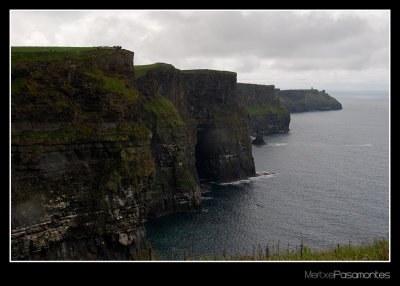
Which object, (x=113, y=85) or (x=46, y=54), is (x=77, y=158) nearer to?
(x=113, y=85)

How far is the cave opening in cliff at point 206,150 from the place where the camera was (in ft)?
396

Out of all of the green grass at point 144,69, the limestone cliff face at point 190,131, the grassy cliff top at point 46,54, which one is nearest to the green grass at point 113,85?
the grassy cliff top at point 46,54

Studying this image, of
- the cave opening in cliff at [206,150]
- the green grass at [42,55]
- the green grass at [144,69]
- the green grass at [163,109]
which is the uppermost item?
the green grass at [144,69]

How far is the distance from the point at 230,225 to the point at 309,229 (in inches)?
641

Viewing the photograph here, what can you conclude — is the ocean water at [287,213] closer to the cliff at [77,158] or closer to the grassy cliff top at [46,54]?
the cliff at [77,158]

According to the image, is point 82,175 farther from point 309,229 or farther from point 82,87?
point 309,229

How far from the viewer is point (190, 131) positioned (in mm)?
110812

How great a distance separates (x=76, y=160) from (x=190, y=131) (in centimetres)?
5929

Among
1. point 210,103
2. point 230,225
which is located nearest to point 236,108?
point 210,103

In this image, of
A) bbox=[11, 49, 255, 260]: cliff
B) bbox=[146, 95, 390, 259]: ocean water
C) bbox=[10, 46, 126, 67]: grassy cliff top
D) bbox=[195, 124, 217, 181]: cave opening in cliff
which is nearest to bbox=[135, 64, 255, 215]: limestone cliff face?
bbox=[195, 124, 217, 181]: cave opening in cliff

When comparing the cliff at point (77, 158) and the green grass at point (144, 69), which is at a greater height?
the green grass at point (144, 69)

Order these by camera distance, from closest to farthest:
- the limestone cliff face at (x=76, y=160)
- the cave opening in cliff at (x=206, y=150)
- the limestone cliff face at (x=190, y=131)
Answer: the limestone cliff face at (x=76, y=160) < the limestone cliff face at (x=190, y=131) < the cave opening in cliff at (x=206, y=150)

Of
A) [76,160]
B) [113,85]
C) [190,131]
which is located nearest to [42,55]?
[113,85]

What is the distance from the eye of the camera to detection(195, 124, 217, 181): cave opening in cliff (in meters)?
121
